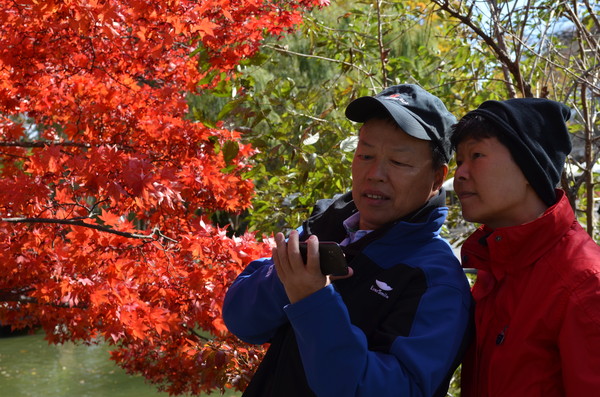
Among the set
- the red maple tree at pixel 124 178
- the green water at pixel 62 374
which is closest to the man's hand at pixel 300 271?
the red maple tree at pixel 124 178

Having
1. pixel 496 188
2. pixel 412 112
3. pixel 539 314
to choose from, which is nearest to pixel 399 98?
pixel 412 112

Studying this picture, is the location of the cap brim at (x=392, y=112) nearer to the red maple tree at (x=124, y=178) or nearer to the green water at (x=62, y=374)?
the red maple tree at (x=124, y=178)

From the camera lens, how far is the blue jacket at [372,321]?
1.06 metres

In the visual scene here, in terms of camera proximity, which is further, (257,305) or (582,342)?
(257,305)

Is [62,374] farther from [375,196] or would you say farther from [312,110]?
[375,196]

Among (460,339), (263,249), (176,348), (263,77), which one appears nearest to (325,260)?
(460,339)

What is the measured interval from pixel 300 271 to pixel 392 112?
0.39 meters

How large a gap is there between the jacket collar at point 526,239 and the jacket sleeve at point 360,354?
0.61 ft

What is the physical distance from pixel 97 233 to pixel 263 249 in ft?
3.02

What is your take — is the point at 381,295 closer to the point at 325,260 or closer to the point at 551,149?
the point at 325,260

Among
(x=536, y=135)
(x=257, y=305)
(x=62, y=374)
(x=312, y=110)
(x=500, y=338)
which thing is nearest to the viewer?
(x=500, y=338)

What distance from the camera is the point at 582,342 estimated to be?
103cm

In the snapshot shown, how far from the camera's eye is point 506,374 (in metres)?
1.12

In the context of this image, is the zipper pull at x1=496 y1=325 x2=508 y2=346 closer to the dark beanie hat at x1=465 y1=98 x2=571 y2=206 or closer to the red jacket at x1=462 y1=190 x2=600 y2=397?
the red jacket at x1=462 y1=190 x2=600 y2=397
